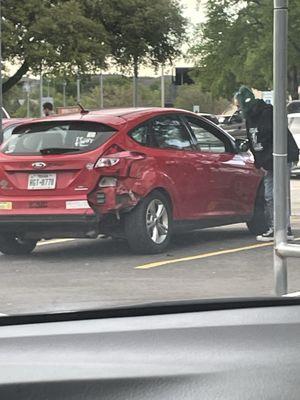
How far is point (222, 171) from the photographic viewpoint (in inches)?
361

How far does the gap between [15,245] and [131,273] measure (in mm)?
1932

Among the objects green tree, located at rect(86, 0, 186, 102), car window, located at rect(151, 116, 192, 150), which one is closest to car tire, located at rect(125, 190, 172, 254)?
car window, located at rect(151, 116, 192, 150)

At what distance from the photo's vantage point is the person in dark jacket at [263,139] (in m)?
8.97

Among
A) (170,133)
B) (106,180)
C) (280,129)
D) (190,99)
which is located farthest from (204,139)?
(190,99)

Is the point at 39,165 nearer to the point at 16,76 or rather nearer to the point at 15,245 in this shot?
the point at 15,245

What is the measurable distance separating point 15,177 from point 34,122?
75cm

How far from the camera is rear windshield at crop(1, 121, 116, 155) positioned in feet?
26.5

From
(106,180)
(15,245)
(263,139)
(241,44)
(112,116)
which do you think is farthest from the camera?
(241,44)

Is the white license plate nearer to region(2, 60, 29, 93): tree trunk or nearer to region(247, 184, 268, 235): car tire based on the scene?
region(247, 184, 268, 235): car tire

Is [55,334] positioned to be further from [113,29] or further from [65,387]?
[113,29]

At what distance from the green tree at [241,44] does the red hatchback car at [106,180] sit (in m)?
27.2

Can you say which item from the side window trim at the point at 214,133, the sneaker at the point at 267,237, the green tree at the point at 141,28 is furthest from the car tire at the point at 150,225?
the green tree at the point at 141,28

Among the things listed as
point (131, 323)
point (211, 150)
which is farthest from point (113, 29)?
point (131, 323)

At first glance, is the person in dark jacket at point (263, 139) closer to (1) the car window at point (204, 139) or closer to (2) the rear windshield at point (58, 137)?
(1) the car window at point (204, 139)
